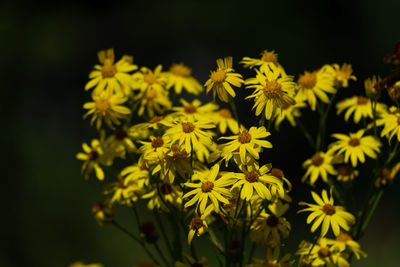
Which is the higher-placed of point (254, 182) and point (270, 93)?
point (270, 93)

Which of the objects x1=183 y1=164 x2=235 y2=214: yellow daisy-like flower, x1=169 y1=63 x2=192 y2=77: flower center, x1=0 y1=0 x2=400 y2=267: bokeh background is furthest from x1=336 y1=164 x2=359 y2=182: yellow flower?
x1=0 y1=0 x2=400 y2=267: bokeh background

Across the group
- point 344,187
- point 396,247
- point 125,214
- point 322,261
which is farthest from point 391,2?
point 322,261

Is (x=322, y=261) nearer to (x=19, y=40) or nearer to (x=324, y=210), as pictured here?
(x=324, y=210)

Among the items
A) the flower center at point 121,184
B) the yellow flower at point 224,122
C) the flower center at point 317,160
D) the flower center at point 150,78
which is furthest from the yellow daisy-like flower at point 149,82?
the flower center at point 317,160

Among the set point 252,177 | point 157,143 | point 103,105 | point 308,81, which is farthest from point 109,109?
point 308,81

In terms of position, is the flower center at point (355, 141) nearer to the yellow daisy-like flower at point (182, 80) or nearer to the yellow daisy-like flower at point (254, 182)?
the yellow daisy-like flower at point (254, 182)

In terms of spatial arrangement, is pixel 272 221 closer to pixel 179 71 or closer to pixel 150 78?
pixel 150 78

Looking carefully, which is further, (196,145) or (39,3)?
(39,3)
